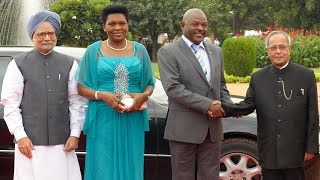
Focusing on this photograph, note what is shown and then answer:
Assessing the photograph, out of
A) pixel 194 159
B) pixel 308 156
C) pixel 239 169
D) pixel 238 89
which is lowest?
pixel 238 89

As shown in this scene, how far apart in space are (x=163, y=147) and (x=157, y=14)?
36.8m

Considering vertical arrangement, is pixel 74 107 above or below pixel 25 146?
above

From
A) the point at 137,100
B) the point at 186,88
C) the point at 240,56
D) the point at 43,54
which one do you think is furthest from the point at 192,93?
the point at 240,56

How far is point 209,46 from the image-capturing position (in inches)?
186

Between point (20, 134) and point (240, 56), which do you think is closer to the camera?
point (20, 134)

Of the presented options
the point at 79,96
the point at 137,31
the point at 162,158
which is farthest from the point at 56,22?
the point at 137,31

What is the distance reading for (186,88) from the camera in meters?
4.52

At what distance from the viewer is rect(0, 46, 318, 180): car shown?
18.4 ft

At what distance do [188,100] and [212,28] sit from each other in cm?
5150

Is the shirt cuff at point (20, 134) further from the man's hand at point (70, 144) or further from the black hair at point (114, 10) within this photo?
the black hair at point (114, 10)

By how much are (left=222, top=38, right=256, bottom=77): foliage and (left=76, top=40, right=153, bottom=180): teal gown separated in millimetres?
15234

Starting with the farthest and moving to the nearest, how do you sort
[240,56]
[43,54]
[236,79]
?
[240,56] < [236,79] < [43,54]

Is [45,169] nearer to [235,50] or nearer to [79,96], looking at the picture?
[79,96]

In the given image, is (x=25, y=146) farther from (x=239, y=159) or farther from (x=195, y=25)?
(x=239, y=159)
